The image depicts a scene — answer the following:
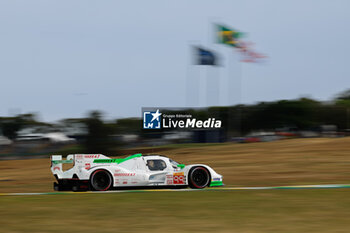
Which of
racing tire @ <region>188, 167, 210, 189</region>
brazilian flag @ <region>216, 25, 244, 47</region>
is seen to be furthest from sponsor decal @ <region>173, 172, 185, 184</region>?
brazilian flag @ <region>216, 25, 244, 47</region>

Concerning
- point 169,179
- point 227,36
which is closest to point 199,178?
point 169,179

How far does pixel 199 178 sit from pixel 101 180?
9.51 ft

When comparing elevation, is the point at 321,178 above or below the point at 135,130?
below

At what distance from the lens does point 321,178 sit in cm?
2070

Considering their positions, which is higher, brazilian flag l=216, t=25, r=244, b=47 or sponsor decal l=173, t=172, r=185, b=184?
brazilian flag l=216, t=25, r=244, b=47

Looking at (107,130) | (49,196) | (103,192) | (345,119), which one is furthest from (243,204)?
(345,119)

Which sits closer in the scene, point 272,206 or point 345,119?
point 272,206

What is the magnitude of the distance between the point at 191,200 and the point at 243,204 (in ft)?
4.51

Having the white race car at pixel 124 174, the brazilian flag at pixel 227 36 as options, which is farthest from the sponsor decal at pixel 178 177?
the brazilian flag at pixel 227 36

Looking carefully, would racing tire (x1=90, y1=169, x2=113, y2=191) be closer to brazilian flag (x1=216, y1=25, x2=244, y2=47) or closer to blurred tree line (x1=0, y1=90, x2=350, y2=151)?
blurred tree line (x1=0, y1=90, x2=350, y2=151)

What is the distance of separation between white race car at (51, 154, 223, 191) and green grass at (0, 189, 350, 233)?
0.56 meters

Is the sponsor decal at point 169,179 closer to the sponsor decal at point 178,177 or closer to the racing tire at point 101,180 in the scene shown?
the sponsor decal at point 178,177

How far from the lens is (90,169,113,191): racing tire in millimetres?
15000

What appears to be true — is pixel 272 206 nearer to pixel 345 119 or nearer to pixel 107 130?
pixel 107 130
